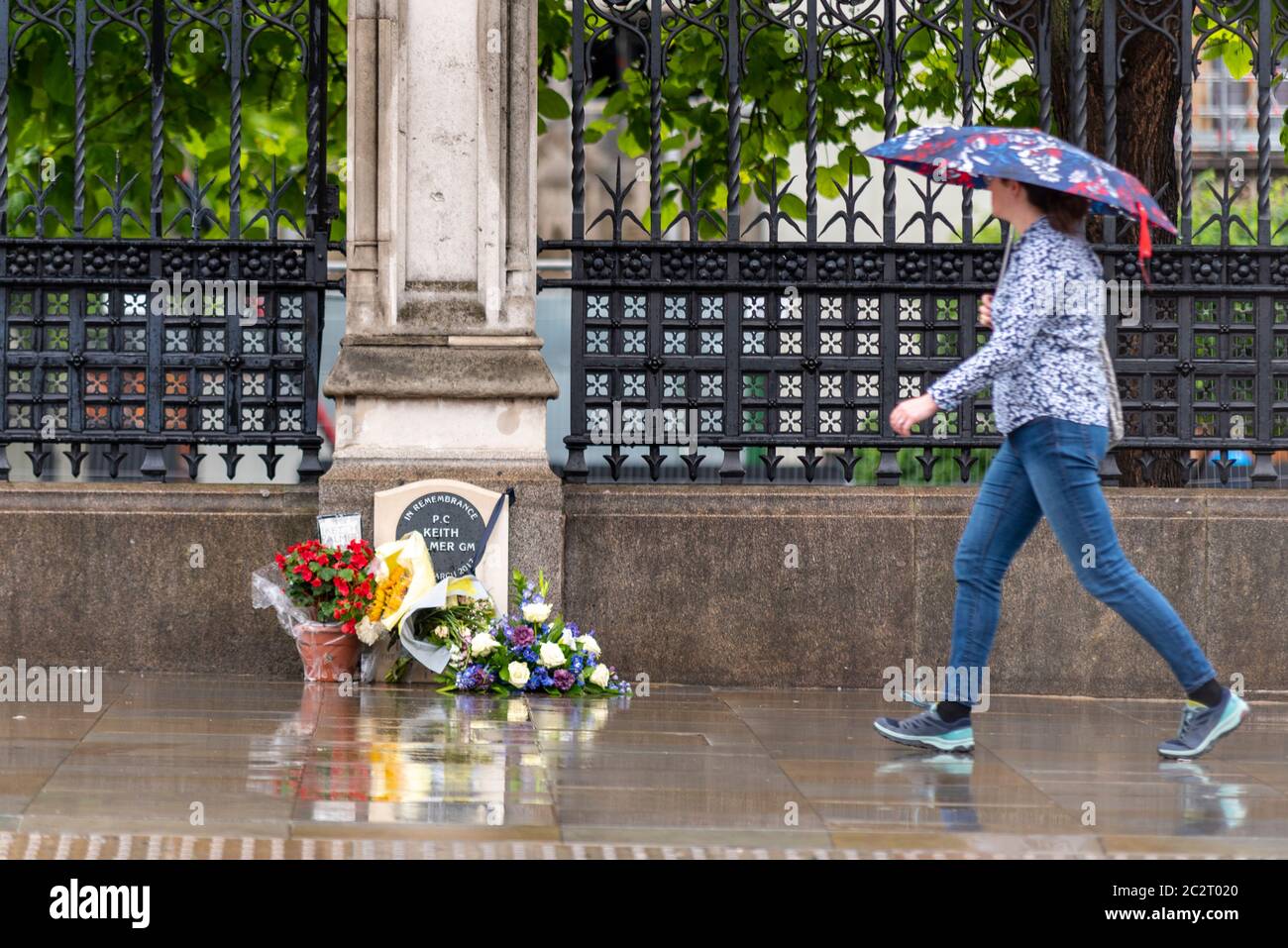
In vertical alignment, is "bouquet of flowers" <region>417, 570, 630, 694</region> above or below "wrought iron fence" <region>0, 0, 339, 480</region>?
below

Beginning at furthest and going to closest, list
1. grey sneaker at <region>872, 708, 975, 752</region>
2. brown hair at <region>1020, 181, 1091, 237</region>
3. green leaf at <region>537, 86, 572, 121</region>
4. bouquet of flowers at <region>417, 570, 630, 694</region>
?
green leaf at <region>537, 86, 572, 121</region>
bouquet of flowers at <region>417, 570, 630, 694</region>
grey sneaker at <region>872, 708, 975, 752</region>
brown hair at <region>1020, 181, 1091, 237</region>

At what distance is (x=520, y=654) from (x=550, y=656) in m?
0.15

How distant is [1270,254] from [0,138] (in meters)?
6.52

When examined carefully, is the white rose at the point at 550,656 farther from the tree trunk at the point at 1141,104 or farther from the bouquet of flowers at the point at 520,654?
the tree trunk at the point at 1141,104

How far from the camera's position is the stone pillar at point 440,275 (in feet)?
30.0

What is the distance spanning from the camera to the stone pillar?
9.13 metres

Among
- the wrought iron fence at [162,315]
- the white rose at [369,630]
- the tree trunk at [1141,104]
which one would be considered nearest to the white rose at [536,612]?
the white rose at [369,630]

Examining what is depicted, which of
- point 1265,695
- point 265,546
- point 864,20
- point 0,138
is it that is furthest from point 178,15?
point 1265,695

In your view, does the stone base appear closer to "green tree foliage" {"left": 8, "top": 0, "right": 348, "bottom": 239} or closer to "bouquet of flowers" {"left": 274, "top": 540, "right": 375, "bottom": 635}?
"bouquet of flowers" {"left": 274, "top": 540, "right": 375, "bottom": 635}

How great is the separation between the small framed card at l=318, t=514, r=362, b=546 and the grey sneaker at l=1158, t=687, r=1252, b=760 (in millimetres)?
3805

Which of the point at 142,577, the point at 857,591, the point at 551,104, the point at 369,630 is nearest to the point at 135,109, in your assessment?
the point at 551,104

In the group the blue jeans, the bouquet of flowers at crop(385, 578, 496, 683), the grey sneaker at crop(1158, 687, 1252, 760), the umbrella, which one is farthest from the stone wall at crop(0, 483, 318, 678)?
the grey sneaker at crop(1158, 687, 1252, 760)

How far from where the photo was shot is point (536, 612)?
8.79 m

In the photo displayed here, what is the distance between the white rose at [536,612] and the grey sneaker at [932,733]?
189 cm
